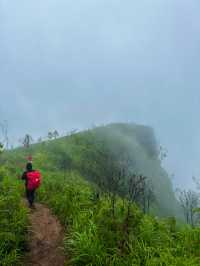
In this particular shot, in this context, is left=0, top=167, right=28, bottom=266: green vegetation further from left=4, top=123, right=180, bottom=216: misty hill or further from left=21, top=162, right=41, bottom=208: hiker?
left=4, top=123, right=180, bottom=216: misty hill

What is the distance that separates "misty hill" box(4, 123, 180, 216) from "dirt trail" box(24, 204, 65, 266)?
713 centimetres

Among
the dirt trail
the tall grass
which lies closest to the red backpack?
the dirt trail

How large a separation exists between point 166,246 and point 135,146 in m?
101

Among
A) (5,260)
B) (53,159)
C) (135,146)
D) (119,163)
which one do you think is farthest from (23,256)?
(135,146)

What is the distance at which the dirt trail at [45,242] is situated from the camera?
1086 centimetres

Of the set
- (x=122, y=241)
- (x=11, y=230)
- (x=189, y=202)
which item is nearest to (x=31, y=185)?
(x=11, y=230)

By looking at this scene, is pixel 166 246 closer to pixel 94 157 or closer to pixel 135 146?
pixel 94 157

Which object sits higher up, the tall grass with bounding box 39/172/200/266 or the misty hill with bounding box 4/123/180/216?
the misty hill with bounding box 4/123/180/216

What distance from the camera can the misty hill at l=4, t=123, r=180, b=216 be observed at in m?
45.9

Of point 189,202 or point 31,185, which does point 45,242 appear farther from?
point 189,202

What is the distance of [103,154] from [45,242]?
64075 millimetres

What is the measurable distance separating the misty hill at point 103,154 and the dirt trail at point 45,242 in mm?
7126

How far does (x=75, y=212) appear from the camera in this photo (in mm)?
14172

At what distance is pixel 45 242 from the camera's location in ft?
Result: 39.5
